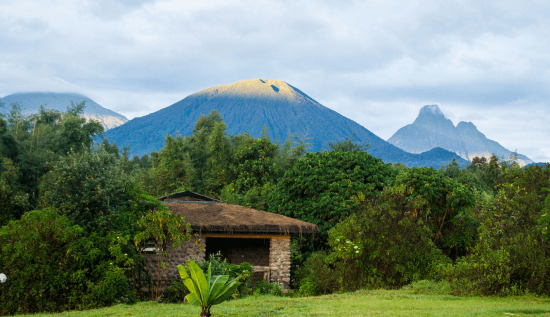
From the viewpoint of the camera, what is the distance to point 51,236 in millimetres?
8680

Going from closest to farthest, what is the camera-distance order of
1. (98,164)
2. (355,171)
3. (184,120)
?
(98,164) → (355,171) → (184,120)

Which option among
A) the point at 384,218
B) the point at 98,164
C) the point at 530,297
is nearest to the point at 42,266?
the point at 98,164

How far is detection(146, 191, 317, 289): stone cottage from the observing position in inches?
492

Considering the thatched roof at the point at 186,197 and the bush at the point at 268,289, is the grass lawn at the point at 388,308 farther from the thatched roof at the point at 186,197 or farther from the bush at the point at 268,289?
the thatched roof at the point at 186,197

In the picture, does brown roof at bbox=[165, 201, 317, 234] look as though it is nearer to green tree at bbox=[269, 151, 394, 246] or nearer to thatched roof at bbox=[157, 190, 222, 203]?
green tree at bbox=[269, 151, 394, 246]

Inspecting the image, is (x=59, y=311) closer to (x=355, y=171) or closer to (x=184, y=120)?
(x=355, y=171)

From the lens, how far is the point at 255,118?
11769cm

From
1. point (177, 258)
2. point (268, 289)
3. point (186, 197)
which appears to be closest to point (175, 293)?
point (177, 258)

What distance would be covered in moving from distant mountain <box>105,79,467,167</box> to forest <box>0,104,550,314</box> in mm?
91024

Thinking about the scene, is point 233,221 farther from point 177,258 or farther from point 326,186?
point 326,186

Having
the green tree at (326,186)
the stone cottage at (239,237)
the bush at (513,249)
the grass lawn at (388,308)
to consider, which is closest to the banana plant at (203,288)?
the grass lawn at (388,308)

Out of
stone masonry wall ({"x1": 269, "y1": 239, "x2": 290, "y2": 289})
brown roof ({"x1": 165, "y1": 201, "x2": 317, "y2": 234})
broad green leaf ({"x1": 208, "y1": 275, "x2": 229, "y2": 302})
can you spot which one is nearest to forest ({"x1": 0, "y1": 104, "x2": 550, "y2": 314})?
stone masonry wall ({"x1": 269, "y1": 239, "x2": 290, "y2": 289})

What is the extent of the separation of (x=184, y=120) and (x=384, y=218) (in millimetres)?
108756

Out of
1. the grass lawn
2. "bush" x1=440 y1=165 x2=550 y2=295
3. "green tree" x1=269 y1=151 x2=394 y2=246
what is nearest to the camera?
the grass lawn
